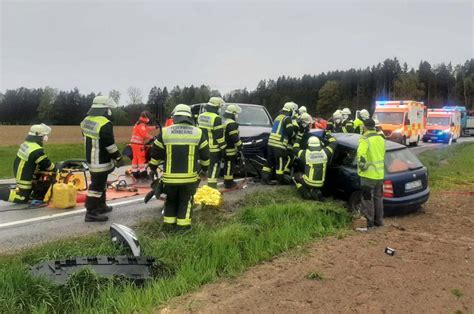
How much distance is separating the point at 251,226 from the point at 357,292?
237cm

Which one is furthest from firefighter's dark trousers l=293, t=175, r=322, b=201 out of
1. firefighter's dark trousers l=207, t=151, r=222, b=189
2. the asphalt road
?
the asphalt road

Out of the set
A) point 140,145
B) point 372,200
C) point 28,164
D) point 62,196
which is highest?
point 140,145

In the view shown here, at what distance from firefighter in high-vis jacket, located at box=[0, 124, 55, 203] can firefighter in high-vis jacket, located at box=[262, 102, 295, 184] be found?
14.7 ft

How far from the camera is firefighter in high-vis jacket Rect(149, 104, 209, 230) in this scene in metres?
6.08

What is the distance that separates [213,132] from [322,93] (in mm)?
74061

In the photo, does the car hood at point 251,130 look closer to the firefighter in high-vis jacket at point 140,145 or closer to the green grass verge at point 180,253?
the firefighter in high-vis jacket at point 140,145

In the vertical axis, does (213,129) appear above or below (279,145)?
above

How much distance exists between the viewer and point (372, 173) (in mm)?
7320

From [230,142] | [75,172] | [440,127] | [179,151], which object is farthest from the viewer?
[440,127]

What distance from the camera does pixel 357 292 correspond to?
4375mm

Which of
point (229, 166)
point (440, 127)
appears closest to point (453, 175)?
point (229, 166)

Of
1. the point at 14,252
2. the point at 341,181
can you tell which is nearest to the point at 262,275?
the point at 14,252

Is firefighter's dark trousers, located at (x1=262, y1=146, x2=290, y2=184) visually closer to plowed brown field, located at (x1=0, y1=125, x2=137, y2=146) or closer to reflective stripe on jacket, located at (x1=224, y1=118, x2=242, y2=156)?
reflective stripe on jacket, located at (x1=224, y1=118, x2=242, y2=156)

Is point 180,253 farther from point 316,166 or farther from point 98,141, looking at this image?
point 316,166
